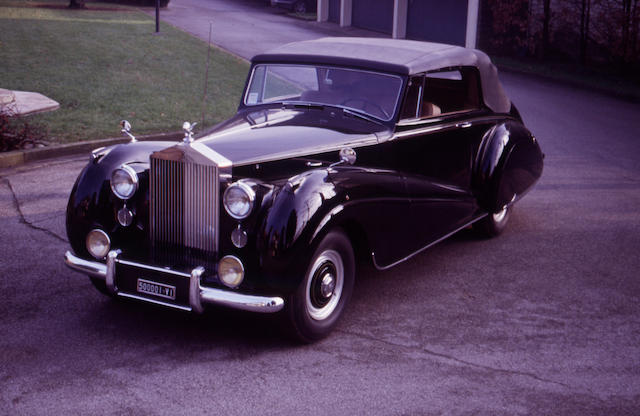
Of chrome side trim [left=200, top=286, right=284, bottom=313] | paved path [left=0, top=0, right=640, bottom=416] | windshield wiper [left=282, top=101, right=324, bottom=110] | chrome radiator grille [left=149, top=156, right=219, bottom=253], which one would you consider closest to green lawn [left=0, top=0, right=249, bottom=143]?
paved path [left=0, top=0, right=640, bottom=416]

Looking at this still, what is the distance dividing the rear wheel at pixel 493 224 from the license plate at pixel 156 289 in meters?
3.30

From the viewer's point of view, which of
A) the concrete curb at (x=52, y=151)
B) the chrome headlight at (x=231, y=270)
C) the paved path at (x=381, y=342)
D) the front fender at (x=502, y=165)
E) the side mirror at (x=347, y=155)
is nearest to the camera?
the paved path at (x=381, y=342)

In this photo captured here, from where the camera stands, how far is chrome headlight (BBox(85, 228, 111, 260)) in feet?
15.3

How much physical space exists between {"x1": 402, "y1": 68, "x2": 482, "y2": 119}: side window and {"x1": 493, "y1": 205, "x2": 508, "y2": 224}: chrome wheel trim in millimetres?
980

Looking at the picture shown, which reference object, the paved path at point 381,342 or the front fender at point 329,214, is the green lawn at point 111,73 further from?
the front fender at point 329,214

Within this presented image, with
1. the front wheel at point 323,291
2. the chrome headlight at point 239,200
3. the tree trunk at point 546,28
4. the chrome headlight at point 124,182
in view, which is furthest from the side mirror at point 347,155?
the tree trunk at point 546,28

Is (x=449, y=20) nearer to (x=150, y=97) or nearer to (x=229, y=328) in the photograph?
(x=150, y=97)

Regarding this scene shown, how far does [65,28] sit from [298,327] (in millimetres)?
19866

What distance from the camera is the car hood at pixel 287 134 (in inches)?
187

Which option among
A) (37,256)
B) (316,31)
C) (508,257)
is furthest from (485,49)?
(37,256)

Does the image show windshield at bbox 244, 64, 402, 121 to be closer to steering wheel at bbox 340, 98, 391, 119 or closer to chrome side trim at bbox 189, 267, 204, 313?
steering wheel at bbox 340, 98, 391, 119

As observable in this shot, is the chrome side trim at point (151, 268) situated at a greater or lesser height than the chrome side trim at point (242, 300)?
greater

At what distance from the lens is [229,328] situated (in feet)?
15.7

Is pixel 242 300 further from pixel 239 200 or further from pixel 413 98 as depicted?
pixel 413 98
